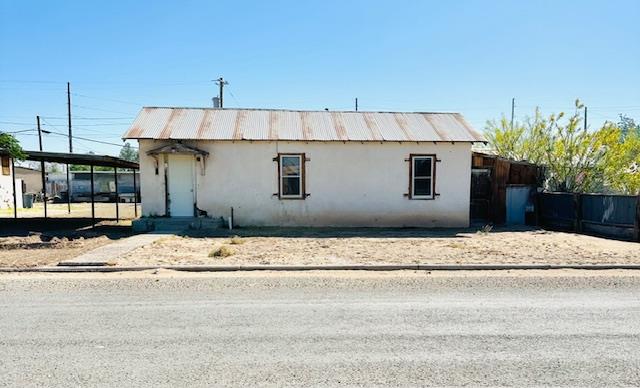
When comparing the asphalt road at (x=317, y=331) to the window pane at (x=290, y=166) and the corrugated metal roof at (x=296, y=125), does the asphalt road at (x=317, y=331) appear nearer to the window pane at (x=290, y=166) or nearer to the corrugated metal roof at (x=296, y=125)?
the window pane at (x=290, y=166)

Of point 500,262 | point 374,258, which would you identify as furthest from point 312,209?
point 500,262

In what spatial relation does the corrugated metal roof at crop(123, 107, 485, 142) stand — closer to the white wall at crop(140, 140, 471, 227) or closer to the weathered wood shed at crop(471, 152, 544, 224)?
the white wall at crop(140, 140, 471, 227)

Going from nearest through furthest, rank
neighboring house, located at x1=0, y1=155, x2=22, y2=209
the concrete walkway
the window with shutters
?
1. the concrete walkway
2. the window with shutters
3. neighboring house, located at x1=0, y1=155, x2=22, y2=209

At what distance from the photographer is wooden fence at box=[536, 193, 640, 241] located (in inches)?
490

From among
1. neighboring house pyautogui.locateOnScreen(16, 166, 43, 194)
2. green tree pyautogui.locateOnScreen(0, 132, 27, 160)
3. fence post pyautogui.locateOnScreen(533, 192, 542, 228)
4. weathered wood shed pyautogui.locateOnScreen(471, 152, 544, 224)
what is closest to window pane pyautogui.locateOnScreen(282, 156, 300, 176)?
weathered wood shed pyautogui.locateOnScreen(471, 152, 544, 224)

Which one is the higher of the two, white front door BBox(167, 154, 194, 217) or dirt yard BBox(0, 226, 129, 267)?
white front door BBox(167, 154, 194, 217)

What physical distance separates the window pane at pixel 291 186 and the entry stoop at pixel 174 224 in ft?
7.98

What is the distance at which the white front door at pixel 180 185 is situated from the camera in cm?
1391

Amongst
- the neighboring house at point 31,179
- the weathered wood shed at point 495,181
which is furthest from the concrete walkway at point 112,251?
the neighboring house at point 31,179

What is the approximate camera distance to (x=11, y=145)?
1236 centimetres

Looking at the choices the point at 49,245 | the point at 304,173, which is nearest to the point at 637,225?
the point at 304,173

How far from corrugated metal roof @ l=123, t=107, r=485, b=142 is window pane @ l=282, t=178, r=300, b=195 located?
1.44m

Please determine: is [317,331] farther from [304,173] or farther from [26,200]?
[26,200]

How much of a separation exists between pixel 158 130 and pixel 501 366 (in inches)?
515
